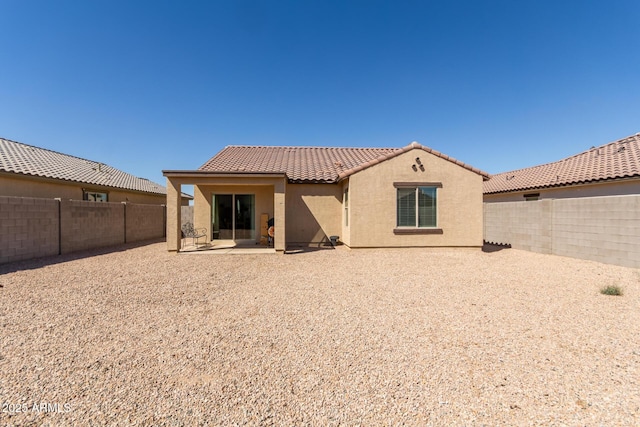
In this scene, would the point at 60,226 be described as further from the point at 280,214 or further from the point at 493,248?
the point at 493,248

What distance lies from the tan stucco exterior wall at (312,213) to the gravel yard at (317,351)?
20.6 ft

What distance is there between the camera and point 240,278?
24.2 feet

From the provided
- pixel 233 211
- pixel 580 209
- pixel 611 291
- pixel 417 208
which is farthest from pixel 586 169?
pixel 233 211

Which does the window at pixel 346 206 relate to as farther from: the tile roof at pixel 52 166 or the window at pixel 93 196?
the window at pixel 93 196

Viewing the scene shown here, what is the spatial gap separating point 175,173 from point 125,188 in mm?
9475

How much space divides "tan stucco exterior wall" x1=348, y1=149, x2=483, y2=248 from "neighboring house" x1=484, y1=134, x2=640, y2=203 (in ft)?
18.2

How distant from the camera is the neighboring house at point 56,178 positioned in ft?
39.7

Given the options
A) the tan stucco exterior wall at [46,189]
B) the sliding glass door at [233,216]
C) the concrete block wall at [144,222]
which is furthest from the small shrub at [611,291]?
the tan stucco exterior wall at [46,189]

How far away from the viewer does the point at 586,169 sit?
14172 mm

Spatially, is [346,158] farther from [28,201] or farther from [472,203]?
[28,201]

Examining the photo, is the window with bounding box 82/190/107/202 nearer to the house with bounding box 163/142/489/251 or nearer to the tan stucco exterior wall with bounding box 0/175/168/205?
the tan stucco exterior wall with bounding box 0/175/168/205

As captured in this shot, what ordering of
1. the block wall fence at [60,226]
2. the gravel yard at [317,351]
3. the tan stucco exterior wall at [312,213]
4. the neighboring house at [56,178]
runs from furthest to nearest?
1. the tan stucco exterior wall at [312,213]
2. the neighboring house at [56,178]
3. the block wall fence at [60,226]
4. the gravel yard at [317,351]

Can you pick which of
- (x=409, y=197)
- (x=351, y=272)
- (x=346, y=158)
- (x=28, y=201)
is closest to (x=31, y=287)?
(x=28, y=201)

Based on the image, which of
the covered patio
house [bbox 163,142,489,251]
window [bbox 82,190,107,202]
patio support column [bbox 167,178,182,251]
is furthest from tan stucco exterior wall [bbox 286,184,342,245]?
window [bbox 82,190,107,202]
